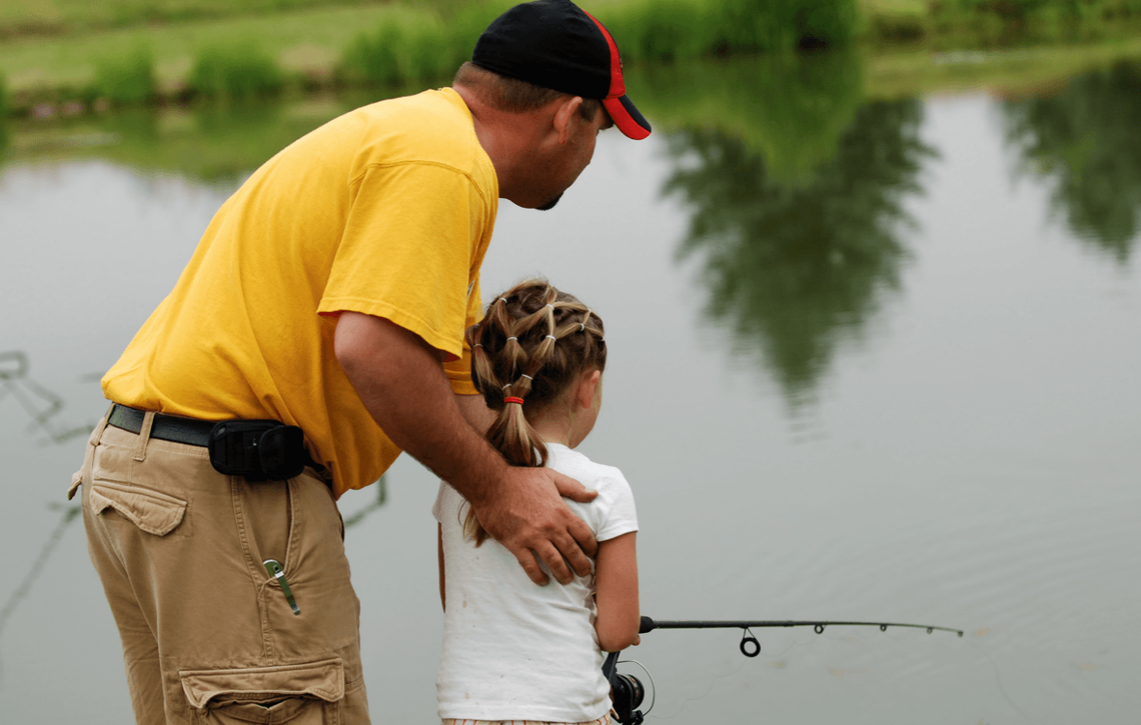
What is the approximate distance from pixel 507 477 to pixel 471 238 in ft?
0.98

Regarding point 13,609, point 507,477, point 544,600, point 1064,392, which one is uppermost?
point 1064,392

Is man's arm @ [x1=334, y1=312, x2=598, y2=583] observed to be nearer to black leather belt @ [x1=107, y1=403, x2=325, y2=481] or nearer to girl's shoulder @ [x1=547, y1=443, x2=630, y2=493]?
girl's shoulder @ [x1=547, y1=443, x2=630, y2=493]

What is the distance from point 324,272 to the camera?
1359 mm

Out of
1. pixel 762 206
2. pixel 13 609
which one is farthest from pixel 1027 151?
pixel 13 609

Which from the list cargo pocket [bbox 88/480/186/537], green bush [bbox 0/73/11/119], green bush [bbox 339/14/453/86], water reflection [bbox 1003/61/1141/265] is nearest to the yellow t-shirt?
cargo pocket [bbox 88/480/186/537]

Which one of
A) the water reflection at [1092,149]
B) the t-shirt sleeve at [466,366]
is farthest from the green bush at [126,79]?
the t-shirt sleeve at [466,366]

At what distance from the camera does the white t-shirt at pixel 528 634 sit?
1.37m

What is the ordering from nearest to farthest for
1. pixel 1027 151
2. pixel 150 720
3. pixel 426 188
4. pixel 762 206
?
1. pixel 426 188
2. pixel 150 720
3. pixel 762 206
4. pixel 1027 151

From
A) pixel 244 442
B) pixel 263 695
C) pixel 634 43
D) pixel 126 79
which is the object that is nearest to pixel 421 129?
pixel 244 442

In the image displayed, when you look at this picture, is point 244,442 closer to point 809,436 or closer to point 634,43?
point 809,436

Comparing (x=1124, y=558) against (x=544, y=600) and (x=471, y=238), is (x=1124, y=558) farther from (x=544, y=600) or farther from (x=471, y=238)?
(x=471, y=238)

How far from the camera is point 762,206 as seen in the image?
29.3 ft

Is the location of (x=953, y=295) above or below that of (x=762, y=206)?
below

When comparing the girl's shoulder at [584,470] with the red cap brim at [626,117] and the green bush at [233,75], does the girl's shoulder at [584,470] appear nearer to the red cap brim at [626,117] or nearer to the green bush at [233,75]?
the red cap brim at [626,117]
